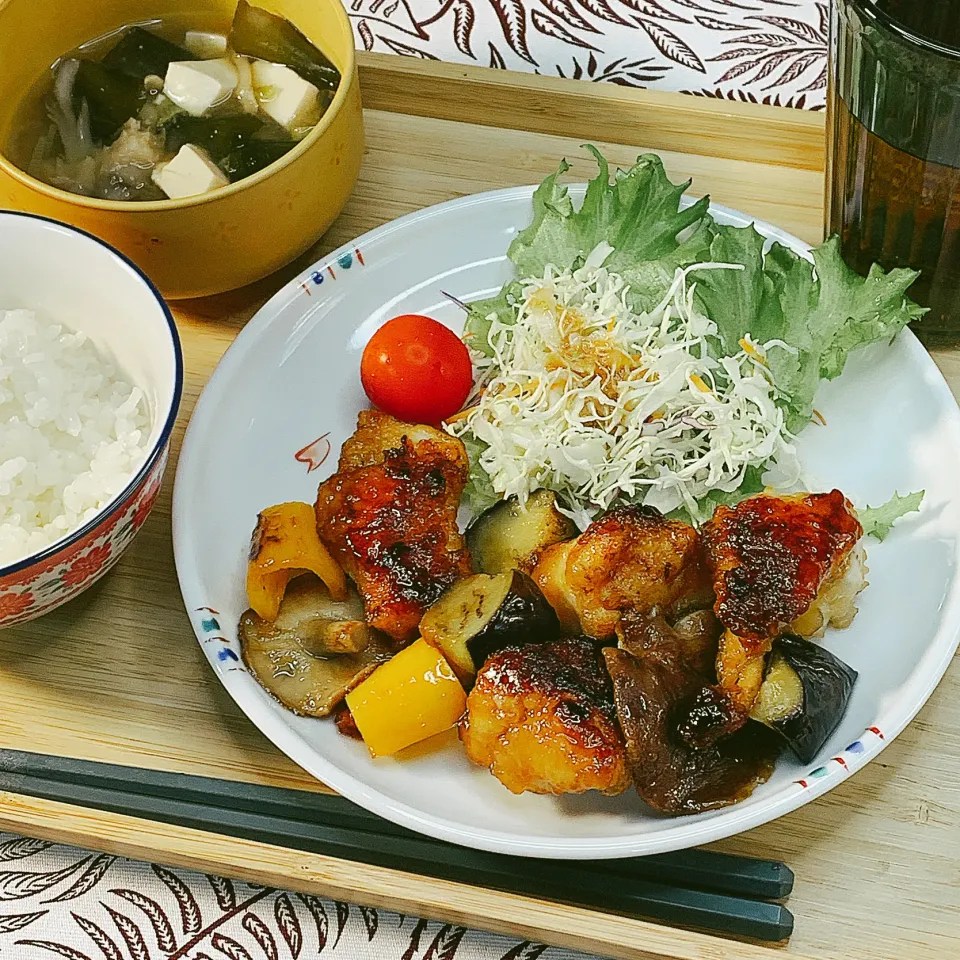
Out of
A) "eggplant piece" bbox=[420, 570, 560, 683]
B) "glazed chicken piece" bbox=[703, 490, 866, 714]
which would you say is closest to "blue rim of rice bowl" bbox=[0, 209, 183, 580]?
"eggplant piece" bbox=[420, 570, 560, 683]

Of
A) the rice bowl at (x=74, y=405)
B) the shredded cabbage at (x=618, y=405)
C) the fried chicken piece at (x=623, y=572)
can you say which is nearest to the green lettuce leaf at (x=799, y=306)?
the shredded cabbage at (x=618, y=405)

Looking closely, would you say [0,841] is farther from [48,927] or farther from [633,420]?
[633,420]

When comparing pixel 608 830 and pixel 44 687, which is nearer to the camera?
pixel 608 830


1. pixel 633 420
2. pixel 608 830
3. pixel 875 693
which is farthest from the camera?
pixel 633 420

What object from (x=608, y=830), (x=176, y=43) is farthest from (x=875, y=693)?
(x=176, y=43)

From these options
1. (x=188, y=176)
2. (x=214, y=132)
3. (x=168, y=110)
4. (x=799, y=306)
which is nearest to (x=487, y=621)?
(x=799, y=306)

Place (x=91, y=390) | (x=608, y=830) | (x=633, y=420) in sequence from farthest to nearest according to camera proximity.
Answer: (x=633, y=420) → (x=91, y=390) → (x=608, y=830)

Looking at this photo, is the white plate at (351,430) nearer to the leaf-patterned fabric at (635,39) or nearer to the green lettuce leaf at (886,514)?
the green lettuce leaf at (886,514)
